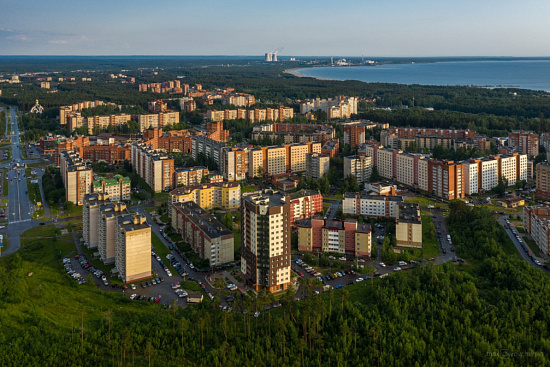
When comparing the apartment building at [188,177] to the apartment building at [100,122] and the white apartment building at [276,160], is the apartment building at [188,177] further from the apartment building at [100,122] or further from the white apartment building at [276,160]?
the apartment building at [100,122]

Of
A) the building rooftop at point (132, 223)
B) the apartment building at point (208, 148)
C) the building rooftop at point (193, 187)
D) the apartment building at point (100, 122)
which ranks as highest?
the apartment building at point (100, 122)

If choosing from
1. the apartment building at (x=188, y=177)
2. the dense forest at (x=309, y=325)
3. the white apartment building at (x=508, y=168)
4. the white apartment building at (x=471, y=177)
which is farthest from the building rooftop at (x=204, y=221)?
the white apartment building at (x=508, y=168)

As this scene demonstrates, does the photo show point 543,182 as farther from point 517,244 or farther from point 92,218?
point 92,218

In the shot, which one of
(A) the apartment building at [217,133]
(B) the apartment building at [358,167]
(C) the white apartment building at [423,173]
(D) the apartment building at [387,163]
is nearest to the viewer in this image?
(C) the white apartment building at [423,173]

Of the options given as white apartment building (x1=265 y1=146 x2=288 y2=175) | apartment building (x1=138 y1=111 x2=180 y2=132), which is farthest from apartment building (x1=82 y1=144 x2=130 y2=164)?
apartment building (x1=138 y1=111 x2=180 y2=132)

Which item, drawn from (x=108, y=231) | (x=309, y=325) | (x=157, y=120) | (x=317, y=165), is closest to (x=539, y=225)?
(x=309, y=325)

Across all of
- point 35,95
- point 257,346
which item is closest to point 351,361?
point 257,346

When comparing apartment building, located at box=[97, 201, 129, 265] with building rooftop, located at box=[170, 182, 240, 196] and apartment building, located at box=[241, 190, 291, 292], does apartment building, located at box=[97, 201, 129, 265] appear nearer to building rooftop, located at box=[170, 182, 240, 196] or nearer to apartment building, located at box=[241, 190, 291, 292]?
building rooftop, located at box=[170, 182, 240, 196]
